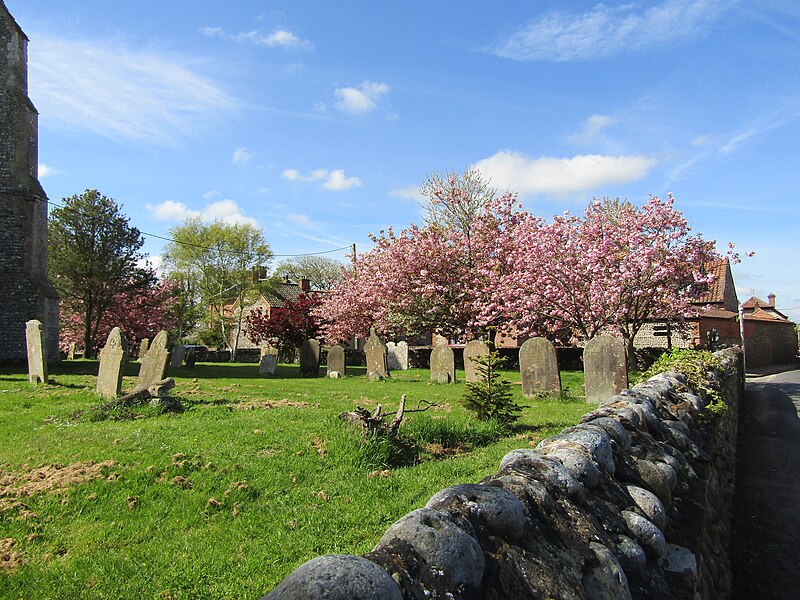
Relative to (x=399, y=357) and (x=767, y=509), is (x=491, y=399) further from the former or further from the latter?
(x=399, y=357)

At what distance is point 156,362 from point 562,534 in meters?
10.1

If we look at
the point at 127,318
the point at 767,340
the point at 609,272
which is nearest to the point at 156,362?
the point at 609,272

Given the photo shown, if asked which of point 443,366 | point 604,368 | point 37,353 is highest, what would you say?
point 37,353

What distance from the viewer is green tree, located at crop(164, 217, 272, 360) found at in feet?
154

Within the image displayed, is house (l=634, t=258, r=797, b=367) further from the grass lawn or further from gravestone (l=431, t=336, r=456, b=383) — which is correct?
the grass lawn

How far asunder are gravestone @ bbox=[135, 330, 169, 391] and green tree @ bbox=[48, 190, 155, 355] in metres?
23.2

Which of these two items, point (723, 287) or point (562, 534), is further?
point (723, 287)

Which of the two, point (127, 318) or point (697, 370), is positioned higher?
point (127, 318)

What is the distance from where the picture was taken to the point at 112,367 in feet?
35.6

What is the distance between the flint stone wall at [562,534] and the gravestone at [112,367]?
9.64 meters

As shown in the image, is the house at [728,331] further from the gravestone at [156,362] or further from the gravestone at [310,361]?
the gravestone at [156,362]

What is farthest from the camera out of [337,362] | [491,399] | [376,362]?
[337,362]

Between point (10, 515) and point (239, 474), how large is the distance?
1.90 metres

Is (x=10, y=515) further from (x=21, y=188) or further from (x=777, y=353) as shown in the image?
(x=777, y=353)
